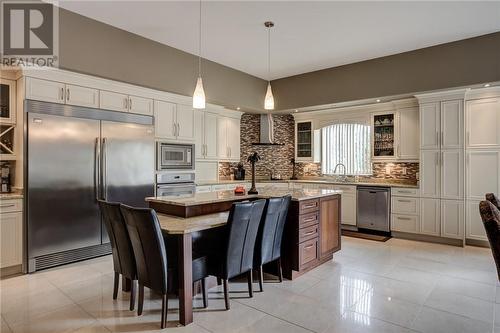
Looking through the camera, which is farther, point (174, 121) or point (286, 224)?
point (174, 121)

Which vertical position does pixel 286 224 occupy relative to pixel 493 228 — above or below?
below

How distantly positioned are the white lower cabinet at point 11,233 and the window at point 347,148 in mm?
5565

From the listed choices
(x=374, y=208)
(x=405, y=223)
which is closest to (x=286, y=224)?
(x=374, y=208)

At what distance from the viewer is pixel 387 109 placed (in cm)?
580

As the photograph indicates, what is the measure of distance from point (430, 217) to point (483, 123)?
165 centimetres

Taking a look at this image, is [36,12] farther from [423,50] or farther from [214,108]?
[423,50]

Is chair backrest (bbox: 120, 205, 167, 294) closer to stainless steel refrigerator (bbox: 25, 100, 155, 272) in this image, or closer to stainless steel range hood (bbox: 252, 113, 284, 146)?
stainless steel refrigerator (bbox: 25, 100, 155, 272)

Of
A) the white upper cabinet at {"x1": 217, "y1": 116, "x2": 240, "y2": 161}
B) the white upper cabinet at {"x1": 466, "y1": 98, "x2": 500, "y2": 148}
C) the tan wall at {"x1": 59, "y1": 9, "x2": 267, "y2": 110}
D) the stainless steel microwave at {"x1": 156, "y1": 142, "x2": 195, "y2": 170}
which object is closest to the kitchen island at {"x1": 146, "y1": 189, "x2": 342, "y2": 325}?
the stainless steel microwave at {"x1": 156, "y1": 142, "x2": 195, "y2": 170}

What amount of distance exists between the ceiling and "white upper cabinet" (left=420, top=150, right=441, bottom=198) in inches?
68.2

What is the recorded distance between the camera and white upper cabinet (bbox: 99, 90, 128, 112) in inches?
162

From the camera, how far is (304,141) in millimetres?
7102

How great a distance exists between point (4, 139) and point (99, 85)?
1.36 meters

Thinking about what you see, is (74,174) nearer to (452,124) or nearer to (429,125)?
(429,125)

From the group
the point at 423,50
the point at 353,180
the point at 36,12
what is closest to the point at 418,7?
the point at 423,50
